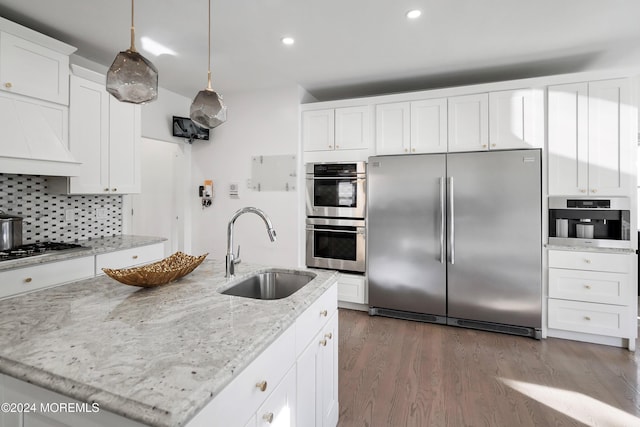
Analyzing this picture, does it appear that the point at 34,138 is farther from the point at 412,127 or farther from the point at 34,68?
the point at 412,127

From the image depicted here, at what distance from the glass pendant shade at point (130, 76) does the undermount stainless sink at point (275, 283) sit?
1.02 metres

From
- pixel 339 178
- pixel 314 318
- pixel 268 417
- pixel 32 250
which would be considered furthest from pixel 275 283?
pixel 339 178

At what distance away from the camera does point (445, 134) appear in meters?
3.20

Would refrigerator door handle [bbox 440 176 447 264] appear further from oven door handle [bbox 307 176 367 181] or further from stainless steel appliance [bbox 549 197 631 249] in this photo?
stainless steel appliance [bbox 549 197 631 249]

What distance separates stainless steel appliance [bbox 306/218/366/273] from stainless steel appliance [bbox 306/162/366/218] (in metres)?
0.10

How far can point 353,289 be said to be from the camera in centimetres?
357

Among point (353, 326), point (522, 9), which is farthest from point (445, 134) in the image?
point (353, 326)

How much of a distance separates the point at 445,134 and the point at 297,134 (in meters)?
1.62

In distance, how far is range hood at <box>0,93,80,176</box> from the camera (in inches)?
85.0

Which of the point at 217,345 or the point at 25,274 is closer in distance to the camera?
the point at 217,345

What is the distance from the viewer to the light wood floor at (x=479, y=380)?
73.5 inches

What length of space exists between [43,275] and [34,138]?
99 cm

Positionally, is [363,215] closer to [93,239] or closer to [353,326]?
[353,326]

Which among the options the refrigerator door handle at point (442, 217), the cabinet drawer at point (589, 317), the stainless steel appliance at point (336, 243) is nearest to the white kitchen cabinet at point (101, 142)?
the stainless steel appliance at point (336, 243)
